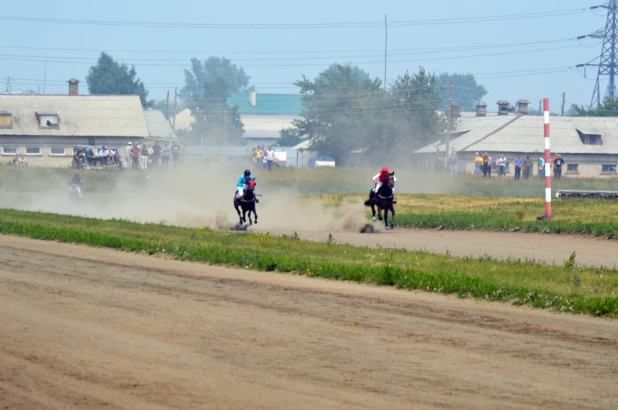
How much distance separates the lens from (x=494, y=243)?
2480 cm

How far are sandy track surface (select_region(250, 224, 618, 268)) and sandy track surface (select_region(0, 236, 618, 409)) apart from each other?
7538mm

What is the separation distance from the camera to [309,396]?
8.13 m

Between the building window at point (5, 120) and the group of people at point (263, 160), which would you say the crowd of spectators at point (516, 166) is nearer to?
the group of people at point (263, 160)

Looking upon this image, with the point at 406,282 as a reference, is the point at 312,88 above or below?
above

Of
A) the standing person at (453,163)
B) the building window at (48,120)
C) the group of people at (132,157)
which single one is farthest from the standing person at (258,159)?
the building window at (48,120)

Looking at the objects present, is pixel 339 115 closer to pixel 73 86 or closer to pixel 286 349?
pixel 73 86

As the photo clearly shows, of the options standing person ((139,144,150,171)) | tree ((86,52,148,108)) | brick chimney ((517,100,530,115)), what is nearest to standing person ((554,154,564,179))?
standing person ((139,144,150,171))

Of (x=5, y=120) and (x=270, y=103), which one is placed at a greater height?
(x=270, y=103)

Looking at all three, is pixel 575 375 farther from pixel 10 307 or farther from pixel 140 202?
pixel 140 202

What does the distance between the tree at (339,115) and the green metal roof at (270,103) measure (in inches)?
2928

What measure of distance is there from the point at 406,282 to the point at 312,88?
96.0m

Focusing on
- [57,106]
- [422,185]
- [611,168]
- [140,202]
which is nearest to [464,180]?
[422,185]

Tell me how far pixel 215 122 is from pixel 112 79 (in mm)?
24565

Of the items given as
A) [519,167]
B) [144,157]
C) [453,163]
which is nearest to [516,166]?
[519,167]
